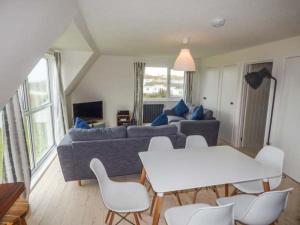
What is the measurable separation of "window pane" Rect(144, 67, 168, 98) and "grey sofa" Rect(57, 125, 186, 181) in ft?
11.8

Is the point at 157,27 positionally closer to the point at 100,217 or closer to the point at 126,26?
the point at 126,26

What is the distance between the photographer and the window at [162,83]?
20.6ft

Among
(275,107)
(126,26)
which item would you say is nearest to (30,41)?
(126,26)

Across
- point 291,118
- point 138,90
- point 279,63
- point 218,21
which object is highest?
point 218,21

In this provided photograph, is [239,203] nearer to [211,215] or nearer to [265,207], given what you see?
A: [265,207]

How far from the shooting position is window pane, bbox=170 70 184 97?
21.1 ft

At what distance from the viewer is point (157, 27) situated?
99.6 inches

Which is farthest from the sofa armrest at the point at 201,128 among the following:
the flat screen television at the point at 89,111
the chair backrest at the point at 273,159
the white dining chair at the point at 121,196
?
the flat screen television at the point at 89,111

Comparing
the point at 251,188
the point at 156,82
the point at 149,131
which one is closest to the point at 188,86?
the point at 156,82

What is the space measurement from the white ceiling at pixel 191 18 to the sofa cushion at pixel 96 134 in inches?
57.1

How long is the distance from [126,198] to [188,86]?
16.7 feet

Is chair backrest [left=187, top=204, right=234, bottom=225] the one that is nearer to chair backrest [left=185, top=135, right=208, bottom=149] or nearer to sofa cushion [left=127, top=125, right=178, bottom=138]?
chair backrest [left=185, top=135, right=208, bottom=149]

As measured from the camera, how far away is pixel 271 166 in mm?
2068

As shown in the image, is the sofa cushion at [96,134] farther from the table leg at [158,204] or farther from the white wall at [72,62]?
the white wall at [72,62]
